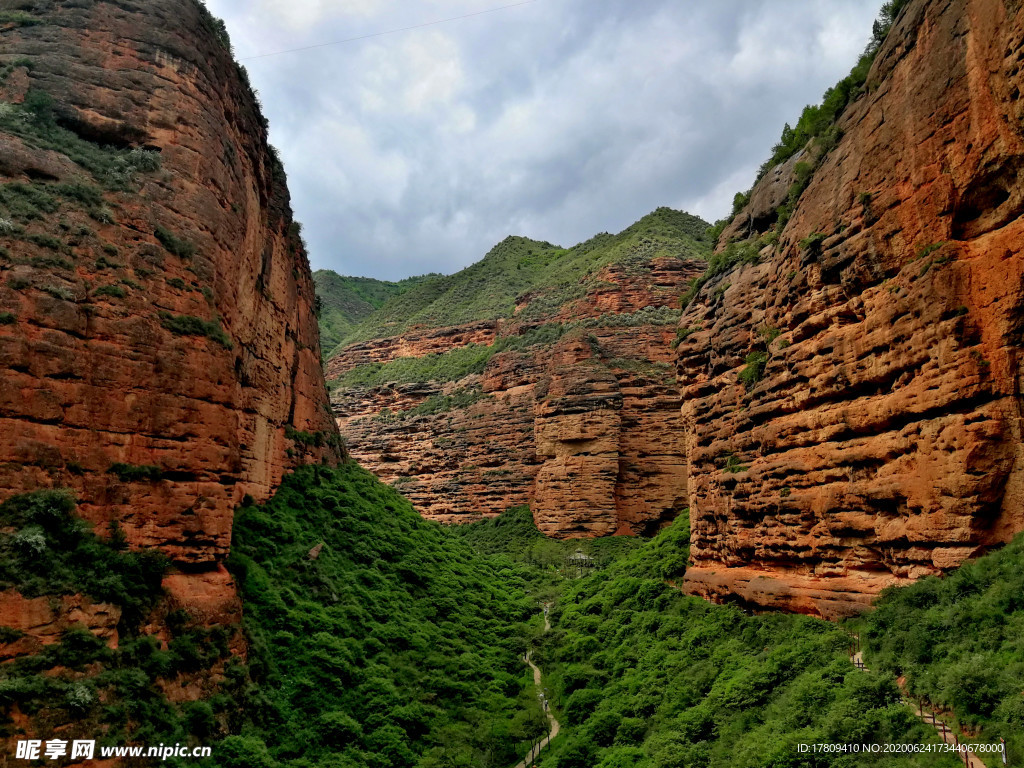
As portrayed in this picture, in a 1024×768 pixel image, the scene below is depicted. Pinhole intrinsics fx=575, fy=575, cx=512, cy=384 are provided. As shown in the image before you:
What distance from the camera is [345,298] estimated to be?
422 feet

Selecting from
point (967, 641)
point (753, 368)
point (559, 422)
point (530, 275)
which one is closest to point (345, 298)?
point (530, 275)

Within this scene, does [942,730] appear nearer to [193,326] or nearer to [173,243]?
[193,326]

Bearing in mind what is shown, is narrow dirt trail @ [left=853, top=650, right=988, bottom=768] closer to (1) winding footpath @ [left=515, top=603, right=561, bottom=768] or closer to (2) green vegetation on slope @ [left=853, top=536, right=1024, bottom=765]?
(2) green vegetation on slope @ [left=853, top=536, right=1024, bottom=765]

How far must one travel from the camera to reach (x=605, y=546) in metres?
38.5

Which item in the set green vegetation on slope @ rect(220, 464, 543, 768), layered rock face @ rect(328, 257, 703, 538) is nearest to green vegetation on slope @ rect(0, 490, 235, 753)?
green vegetation on slope @ rect(220, 464, 543, 768)

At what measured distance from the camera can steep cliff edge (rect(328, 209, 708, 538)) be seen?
41.4 m

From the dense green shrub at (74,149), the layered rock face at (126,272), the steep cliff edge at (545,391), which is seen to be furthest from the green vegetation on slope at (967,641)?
the steep cliff edge at (545,391)

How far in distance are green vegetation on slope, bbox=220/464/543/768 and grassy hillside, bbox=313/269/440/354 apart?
76.8m

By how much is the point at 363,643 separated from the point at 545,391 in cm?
2965

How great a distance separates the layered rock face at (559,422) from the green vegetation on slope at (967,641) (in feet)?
98.1

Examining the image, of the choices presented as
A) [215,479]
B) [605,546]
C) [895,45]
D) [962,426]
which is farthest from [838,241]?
[605,546]

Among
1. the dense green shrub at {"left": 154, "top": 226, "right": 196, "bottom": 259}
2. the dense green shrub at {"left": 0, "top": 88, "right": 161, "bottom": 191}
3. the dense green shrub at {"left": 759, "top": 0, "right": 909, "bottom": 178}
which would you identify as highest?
the dense green shrub at {"left": 759, "top": 0, "right": 909, "bottom": 178}

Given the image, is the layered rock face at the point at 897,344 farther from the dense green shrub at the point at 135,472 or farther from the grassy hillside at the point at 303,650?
the dense green shrub at the point at 135,472

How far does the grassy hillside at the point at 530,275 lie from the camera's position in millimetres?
59656
